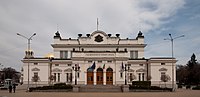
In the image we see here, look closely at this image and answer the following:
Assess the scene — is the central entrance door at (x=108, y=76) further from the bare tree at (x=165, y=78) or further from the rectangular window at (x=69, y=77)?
the bare tree at (x=165, y=78)

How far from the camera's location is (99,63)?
76.2m

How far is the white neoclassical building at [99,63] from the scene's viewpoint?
249 feet

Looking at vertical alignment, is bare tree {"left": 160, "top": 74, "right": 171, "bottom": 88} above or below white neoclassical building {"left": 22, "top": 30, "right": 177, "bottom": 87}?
below

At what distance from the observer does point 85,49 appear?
8356 centimetres

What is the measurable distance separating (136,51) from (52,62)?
21735 mm

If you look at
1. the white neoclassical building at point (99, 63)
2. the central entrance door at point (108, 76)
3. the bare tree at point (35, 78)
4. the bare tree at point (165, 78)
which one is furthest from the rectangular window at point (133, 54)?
the bare tree at point (35, 78)

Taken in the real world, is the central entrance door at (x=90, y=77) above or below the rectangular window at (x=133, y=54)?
below

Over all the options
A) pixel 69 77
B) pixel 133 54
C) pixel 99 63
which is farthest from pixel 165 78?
pixel 69 77

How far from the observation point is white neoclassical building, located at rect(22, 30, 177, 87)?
75.9 metres

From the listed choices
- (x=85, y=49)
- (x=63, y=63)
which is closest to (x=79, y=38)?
(x=85, y=49)

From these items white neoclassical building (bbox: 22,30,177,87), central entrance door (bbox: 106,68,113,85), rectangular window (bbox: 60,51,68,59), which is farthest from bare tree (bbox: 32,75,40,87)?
central entrance door (bbox: 106,68,113,85)

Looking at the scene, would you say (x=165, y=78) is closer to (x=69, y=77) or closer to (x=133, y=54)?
(x=133, y=54)

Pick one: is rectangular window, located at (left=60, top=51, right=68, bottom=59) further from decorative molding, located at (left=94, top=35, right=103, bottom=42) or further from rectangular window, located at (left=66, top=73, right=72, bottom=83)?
decorative molding, located at (left=94, top=35, right=103, bottom=42)

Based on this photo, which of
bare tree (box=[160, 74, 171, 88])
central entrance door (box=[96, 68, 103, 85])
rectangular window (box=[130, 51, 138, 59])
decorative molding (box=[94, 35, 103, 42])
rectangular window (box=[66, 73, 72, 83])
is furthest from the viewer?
rectangular window (box=[130, 51, 138, 59])
